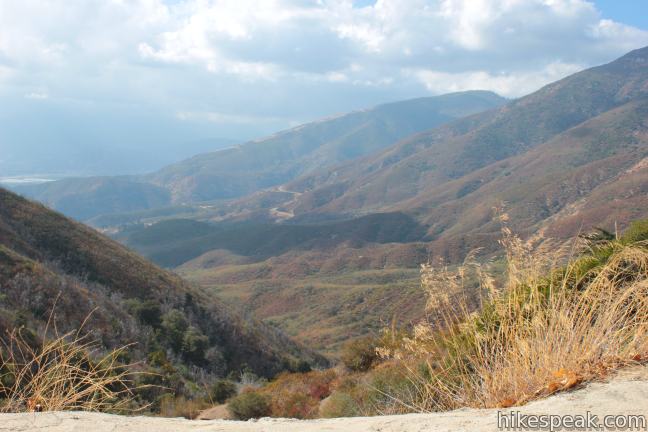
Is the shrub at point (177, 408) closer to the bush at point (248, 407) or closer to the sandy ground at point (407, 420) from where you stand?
the bush at point (248, 407)

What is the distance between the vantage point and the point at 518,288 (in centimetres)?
422

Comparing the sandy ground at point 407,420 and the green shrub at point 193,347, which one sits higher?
the sandy ground at point 407,420

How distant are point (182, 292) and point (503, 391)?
26056 millimetres

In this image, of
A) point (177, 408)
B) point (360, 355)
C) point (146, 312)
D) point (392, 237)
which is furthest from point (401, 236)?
point (177, 408)

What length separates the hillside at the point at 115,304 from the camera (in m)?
16.7

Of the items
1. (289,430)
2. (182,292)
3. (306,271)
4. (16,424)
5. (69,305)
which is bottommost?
(306,271)

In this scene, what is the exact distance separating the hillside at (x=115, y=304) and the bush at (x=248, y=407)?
3658 millimetres

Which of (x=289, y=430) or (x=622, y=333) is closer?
(x=289, y=430)

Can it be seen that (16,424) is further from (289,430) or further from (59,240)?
(59,240)

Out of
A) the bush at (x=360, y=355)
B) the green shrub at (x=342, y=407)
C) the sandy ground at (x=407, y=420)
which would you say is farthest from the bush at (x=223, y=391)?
the sandy ground at (x=407, y=420)

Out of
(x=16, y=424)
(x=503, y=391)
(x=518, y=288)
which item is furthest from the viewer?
(x=518, y=288)

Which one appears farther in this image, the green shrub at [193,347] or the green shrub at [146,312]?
the green shrub at [146,312]

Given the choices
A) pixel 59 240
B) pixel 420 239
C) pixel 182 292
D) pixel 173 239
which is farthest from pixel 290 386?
pixel 173 239

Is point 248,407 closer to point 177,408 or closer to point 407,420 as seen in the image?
point 177,408
